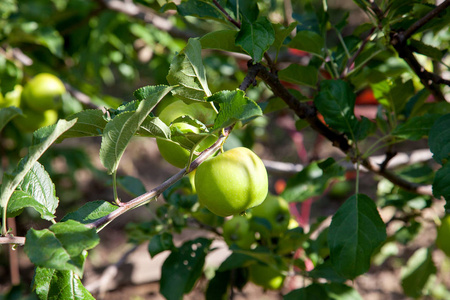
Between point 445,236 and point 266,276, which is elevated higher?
point 445,236

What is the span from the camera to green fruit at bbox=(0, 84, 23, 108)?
147cm

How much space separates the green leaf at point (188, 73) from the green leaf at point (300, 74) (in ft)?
1.18

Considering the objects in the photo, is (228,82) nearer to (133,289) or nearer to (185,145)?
(133,289)

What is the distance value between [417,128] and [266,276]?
A: 0.63 m

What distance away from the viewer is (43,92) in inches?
59.6

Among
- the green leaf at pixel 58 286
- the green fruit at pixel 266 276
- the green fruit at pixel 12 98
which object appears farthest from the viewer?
the green fruit at pixel 12 98

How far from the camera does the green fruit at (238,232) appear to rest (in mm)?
1082

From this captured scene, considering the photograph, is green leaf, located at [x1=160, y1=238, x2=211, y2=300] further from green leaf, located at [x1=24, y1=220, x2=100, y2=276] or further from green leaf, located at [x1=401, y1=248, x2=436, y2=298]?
green leaf, located at [x1=401, y1=248, x2=436, y2=298]

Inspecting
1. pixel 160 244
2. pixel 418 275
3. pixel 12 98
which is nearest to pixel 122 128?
pixel 160 244

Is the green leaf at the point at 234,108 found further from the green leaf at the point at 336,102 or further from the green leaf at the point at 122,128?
the green leaf at the point at 336,102

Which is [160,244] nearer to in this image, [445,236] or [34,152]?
[34,152]

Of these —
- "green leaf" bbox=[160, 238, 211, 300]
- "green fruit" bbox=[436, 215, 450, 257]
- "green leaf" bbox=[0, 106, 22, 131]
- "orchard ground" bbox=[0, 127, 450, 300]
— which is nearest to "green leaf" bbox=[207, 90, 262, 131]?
"green leaf" bbox=[0, 106, 22, 131]

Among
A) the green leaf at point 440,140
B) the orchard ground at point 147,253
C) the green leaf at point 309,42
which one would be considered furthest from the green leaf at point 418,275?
the green leaf at point 309,42

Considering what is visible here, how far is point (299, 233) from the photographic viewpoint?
41.3 inches
